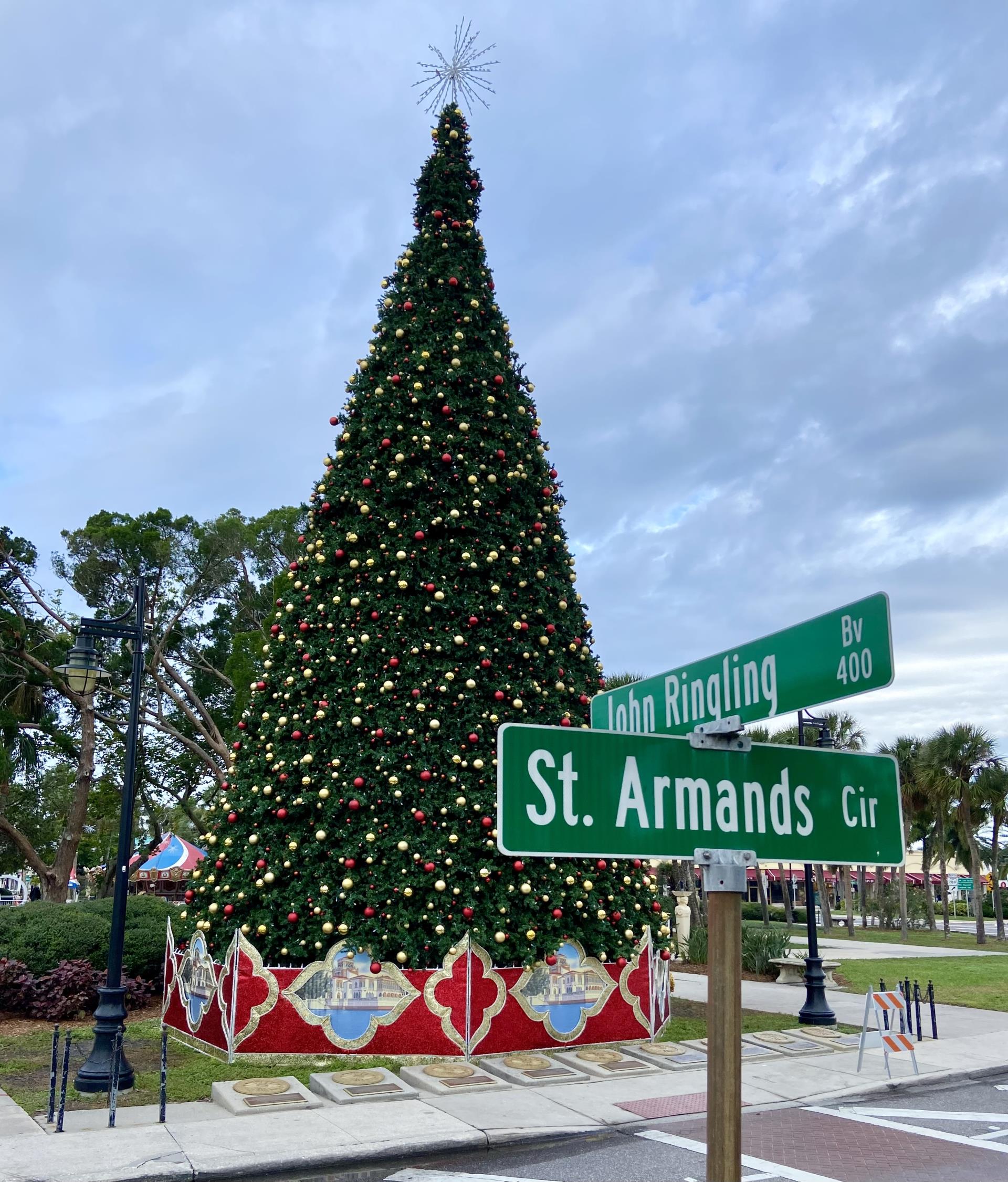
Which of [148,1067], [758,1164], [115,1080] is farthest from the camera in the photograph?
[148,1067]

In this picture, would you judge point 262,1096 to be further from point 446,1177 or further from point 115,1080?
point 446,1177

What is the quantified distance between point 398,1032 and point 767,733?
31.6 m

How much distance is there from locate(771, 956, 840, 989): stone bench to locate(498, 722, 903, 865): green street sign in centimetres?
1730

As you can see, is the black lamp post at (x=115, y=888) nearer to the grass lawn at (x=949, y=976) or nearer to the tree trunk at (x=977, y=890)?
the grass lawn at (x=949, y=976)

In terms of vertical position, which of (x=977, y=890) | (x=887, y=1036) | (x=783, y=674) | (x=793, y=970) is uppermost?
(x=783, y=674)

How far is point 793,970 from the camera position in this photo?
19406mm

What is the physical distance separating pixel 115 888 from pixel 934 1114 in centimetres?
851

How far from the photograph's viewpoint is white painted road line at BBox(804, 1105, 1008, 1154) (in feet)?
25.5

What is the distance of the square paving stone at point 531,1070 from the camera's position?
384 inches

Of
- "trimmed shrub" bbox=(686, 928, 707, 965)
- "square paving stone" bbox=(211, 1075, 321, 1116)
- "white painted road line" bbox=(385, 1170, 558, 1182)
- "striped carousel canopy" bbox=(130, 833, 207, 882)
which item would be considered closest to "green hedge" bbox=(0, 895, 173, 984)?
"square paving stone" bbox=(211, 1075, 321, 1116)

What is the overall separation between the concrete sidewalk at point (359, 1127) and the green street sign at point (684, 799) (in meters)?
5.59

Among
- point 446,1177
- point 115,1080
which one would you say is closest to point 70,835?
point 115,1080

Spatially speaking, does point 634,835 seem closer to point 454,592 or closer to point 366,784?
point 366,784

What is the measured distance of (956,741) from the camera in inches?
1499
